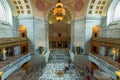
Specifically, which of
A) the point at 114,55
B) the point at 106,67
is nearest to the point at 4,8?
the point at 106,67

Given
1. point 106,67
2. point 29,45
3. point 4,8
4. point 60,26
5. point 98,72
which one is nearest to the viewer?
point 106,67

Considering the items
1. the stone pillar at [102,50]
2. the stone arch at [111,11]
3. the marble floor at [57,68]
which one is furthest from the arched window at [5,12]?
the stone arch at [111,11]

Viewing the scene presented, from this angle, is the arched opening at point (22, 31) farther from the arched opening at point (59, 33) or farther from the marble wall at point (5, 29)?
the arched opening at point (59, 33)

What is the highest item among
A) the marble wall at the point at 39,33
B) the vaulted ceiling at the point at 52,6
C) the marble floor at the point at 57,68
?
the vaulted ceiling at the point at 52,6

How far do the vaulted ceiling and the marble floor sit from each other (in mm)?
6367

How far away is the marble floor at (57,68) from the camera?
10969 mm

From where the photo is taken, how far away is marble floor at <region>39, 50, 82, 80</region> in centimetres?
1097

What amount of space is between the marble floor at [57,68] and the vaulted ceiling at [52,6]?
6.37m

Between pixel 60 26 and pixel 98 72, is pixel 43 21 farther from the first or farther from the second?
pixel 98 72

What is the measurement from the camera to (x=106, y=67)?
9.30 meters

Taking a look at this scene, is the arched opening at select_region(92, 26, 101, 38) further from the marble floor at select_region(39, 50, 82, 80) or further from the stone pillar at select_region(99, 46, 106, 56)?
the marble floor at select_region(39, 50, 82, 80)

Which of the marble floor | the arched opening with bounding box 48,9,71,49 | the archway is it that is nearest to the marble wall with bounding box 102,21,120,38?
the marble floor

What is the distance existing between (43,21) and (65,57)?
20.7ft

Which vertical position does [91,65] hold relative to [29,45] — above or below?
below
